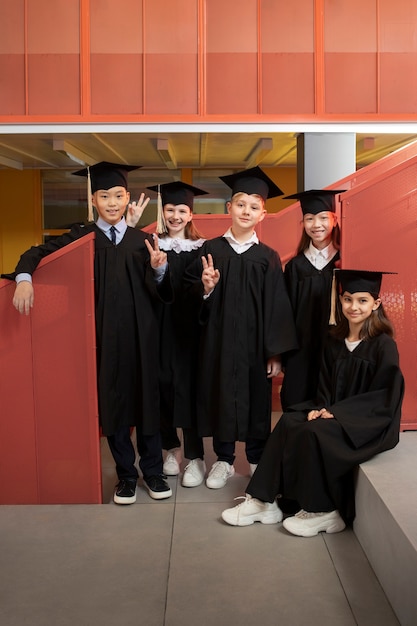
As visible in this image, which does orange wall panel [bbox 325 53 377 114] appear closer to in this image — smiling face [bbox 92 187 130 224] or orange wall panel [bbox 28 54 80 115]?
orange wall panel [bbox 28 54 80 115]

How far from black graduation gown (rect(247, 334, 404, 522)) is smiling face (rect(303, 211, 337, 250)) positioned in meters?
0.73

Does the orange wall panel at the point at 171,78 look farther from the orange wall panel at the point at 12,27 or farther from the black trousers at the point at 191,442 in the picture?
the black trousers at the point at 191,442

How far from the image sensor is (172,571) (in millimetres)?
2865

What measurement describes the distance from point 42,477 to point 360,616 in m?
1.85

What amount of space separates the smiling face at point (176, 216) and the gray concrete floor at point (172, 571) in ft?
5.10

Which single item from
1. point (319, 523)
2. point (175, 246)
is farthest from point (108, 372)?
point (319, 523)

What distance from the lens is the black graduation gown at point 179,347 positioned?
3.86m

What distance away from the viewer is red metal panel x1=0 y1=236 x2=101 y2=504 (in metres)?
3.52

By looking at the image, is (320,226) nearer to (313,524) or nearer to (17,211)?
(313,524)

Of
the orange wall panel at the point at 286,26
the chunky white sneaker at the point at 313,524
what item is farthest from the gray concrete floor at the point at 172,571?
the orange wall panel at the point at 286,26

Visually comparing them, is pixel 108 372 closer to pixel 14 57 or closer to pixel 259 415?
pixel 259 415

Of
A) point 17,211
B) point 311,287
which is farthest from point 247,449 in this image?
point 17,211

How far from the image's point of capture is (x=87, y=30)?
7.10 m

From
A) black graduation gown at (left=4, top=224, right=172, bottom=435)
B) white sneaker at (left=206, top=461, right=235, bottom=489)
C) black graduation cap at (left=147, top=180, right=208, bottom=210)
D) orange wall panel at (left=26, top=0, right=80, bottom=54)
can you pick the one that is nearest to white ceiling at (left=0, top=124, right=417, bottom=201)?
orange wall panel at (left=26, top=0, right=80, bottom=54)
